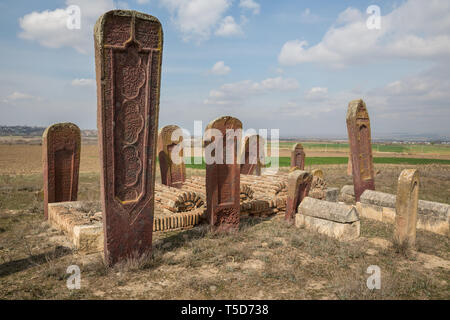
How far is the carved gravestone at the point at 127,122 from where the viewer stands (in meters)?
4.27

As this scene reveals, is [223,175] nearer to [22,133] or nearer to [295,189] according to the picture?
[295,189]

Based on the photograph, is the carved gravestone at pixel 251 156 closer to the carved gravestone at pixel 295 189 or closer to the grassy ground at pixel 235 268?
the carved gravestone at pixel 295 189

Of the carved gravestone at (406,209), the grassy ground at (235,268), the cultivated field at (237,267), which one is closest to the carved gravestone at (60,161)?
the cultivated field at (237,267)

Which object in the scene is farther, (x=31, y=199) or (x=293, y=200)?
(x=31, y=199)

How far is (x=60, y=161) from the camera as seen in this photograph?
7.75 m

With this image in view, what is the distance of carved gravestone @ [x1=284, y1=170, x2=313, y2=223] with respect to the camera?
23.0 ft

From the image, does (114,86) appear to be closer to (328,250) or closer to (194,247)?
(194,247)

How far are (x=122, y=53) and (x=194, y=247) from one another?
135 inches

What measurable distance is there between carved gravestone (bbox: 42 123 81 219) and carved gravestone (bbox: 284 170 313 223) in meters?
5.54

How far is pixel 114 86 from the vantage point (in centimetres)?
433

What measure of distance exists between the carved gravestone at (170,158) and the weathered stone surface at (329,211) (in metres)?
5.17

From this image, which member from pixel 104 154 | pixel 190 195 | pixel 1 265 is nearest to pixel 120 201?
pixel 104 154
